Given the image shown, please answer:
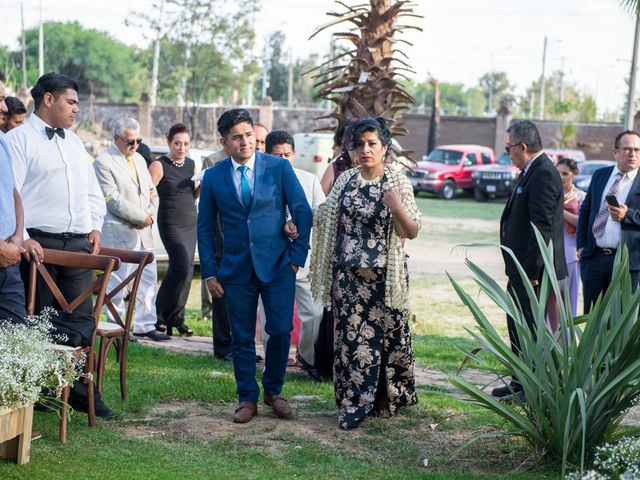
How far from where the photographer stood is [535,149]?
7602 mm

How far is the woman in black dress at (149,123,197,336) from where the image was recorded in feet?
33.4

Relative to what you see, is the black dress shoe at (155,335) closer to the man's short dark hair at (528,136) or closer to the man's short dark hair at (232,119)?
the man's short dark hair at (232,119)

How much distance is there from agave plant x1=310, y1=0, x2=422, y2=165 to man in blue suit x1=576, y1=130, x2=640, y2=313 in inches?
143

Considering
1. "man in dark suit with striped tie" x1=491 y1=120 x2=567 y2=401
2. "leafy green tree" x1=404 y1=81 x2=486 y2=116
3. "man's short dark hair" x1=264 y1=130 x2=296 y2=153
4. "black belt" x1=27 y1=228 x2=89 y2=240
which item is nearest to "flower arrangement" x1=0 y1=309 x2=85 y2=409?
"black belt" x1=27 y1=228 x2=89 y2=240

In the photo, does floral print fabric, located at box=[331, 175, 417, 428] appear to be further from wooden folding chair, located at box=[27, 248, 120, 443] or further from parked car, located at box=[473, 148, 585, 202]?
parked car, located at box=[473, 148, 585, 202]

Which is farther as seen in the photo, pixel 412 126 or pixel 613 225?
pixel 412 126

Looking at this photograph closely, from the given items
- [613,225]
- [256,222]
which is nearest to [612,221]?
[613,225]

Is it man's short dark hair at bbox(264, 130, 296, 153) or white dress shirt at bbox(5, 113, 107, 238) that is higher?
man's short dark hair at bbox(264, 130, 296, 153)

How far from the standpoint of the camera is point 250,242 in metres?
6.71

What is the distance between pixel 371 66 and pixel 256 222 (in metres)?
5.27

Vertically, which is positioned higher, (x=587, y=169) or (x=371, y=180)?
(x=371, y=180)

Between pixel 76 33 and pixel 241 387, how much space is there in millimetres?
86898

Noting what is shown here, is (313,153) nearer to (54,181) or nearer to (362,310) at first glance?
(362,310)

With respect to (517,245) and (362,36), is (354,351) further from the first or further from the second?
(362,36)
